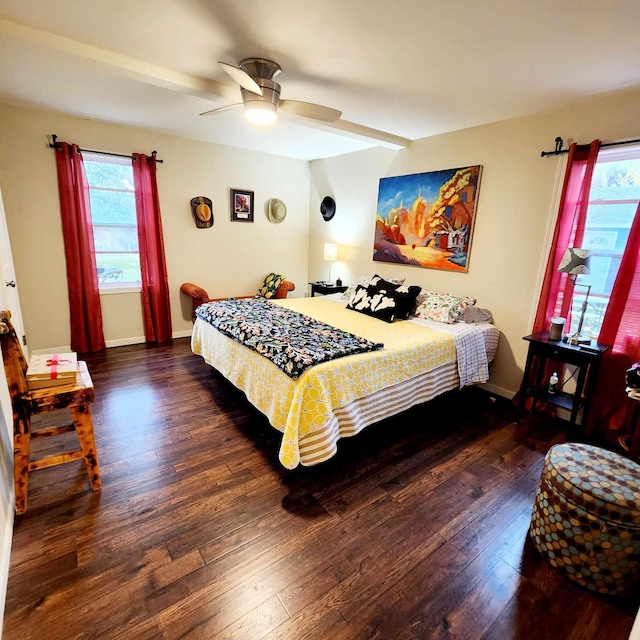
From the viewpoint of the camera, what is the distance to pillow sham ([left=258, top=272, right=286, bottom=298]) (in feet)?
16.2

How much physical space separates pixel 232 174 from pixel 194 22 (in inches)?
116

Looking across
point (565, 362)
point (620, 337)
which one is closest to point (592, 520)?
point (565, 362)

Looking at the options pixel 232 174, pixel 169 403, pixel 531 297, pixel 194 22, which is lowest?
pixel 169 403

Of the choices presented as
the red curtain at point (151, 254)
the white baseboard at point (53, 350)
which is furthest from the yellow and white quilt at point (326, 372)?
the white baseboard at point (53, 350)

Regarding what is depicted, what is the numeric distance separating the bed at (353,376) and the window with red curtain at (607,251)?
2.57 feet

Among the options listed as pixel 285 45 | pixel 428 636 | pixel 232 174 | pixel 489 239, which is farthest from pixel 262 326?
pixel 232 174

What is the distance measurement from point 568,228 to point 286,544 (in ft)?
9.73

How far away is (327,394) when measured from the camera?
1.98 metres

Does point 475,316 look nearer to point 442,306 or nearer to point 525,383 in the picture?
point 442,306

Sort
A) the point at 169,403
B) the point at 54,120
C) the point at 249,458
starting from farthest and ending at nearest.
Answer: the point at 54,120 → the point at 169,403 → the point at 249,458

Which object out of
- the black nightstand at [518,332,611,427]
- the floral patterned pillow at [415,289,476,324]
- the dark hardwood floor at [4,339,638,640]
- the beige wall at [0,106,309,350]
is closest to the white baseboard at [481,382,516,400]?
the black nightstand at [518,332,611,427]

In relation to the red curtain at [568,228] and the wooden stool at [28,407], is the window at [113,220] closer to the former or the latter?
the wooden stool at [28,407]

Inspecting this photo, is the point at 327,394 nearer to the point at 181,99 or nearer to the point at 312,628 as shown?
the point at 312,628

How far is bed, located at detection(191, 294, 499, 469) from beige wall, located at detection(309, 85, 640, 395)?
307 millimetres
